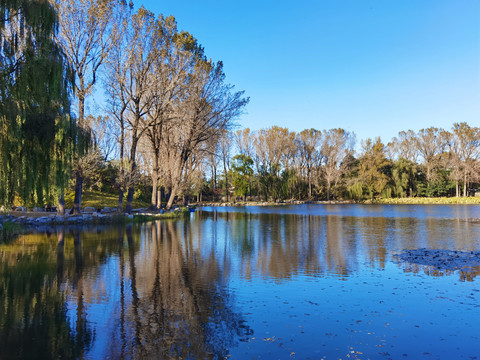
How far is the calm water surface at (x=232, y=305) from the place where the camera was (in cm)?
524

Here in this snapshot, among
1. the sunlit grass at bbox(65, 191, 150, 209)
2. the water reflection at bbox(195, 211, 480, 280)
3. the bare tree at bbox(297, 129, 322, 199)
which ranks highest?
the bare tree at bbox(297, 129, 322, 199)

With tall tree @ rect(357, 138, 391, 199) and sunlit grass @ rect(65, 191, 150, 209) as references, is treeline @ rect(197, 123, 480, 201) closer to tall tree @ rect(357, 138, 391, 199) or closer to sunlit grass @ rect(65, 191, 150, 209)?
tall tree @ rect(357, 138, 391, 199)

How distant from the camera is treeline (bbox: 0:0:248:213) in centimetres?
1088

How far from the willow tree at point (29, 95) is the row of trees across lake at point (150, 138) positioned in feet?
0.11

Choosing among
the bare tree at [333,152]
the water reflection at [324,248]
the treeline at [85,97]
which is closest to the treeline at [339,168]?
the bare tree at [333,152]

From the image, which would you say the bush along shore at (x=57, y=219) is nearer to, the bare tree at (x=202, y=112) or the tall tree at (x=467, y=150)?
the bare tree at (x=202, y=112)

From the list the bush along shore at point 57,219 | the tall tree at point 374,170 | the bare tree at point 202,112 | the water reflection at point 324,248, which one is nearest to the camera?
the water reflection at point 324,248

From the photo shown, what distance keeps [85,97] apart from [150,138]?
7933 mm

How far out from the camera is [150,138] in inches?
1252

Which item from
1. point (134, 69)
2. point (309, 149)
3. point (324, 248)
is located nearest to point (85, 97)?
point (134, 69)

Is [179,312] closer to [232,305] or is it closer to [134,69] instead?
[232,305]

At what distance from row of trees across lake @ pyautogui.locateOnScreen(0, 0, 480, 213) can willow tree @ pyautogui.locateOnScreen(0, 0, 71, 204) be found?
3cm

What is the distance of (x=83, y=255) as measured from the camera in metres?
12.6

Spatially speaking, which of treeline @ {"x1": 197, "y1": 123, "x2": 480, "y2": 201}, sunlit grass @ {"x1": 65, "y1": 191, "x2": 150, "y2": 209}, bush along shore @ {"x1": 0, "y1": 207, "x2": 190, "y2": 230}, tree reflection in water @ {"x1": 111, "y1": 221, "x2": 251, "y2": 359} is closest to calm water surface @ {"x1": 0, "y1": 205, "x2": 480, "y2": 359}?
tree reflection in water @ {"x1": 111, "y1": 221, "x2": 251, "y2": 359}
